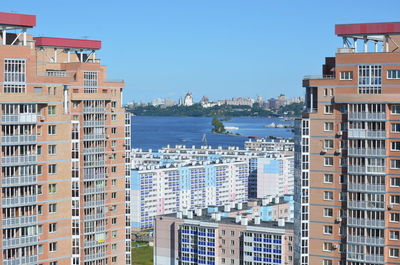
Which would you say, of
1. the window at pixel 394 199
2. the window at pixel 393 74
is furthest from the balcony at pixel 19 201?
the window at pixel 393 74

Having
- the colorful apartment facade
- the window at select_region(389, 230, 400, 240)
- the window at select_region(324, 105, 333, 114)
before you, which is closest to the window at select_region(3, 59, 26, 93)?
the window at select_region(324, 105, 333, 114)

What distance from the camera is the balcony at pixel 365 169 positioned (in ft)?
119

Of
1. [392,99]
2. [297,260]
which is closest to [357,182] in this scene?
[392,99]

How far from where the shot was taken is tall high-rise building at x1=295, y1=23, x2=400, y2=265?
119ft

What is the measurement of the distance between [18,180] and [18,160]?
2.39 feet

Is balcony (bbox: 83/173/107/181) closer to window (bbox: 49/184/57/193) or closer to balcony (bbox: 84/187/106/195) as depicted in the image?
balcony (bbox: 84/187/106/195)

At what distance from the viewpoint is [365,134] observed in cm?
3638

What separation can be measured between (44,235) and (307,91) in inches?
527

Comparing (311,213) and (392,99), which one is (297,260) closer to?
(311,213)

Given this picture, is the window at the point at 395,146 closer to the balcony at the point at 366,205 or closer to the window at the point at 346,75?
the balcony at the point at 366,205

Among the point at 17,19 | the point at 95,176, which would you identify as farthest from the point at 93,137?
the point at 17,19

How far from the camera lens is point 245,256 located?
65750mm

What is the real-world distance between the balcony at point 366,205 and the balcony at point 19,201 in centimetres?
1315

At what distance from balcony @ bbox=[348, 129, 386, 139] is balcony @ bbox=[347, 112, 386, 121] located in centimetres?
52
